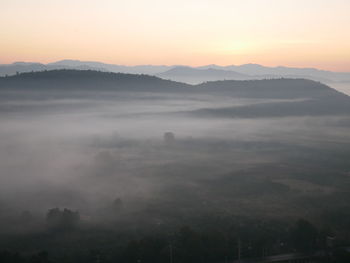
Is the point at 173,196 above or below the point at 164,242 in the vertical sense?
below

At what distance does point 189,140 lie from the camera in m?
133

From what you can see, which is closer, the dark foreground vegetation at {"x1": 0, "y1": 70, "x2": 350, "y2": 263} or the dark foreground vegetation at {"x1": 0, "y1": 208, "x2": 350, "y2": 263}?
the dark foreground vegetation at {"x1": 0, "y1": 208, "x2": 350, "y2": 263}

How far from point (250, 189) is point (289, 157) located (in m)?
39.1

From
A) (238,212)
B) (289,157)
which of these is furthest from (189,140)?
(238,212)

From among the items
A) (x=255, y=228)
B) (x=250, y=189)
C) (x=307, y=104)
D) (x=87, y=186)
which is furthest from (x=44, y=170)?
(x=307, y=104)

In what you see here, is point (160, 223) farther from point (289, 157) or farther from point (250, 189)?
point (289, 157)

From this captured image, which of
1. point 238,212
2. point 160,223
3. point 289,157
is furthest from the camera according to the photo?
point 289,157

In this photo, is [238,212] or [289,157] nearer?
[238,212]

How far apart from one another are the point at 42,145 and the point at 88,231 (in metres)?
78.9

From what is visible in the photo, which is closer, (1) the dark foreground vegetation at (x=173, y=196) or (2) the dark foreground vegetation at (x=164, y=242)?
(2) the dark foreground vegetation at (x=164, y=242)

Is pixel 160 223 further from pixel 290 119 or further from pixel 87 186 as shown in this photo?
pixel 290 119

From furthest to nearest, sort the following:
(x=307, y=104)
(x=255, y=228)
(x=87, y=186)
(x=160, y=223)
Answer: (x=307, y=104) < (x=87, y=186) < (x=160, y=223) < (x=255, y=228)

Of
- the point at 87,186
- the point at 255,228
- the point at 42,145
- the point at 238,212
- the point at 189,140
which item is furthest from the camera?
the point at 189,140

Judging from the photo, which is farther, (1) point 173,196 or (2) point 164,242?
(1) point 173,196
